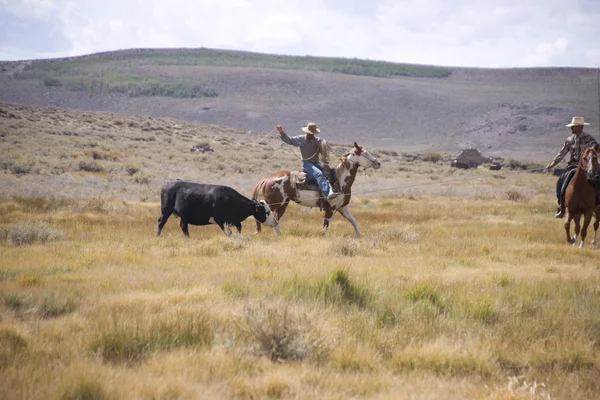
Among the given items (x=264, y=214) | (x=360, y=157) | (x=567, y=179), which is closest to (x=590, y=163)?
(x=567, y=179)

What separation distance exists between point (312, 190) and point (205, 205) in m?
2.84

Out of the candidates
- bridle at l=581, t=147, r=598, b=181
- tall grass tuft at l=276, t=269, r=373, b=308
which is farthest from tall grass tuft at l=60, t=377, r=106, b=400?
bridle at l=581, t=147, r=598, b=181

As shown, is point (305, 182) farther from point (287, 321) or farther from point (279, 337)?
point (279, 337)

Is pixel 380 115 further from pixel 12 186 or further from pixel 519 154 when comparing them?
pixel 12 186

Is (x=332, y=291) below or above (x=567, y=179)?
below

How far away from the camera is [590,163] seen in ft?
39.9

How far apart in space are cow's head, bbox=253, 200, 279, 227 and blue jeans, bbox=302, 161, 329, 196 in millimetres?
1454

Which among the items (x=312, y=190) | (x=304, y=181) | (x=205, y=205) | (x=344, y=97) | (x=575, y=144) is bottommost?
(x=205, y=205)

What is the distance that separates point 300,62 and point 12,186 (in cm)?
12524

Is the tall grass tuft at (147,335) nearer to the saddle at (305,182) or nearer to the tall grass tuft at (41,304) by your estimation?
the tall grass tuft at (41,304)

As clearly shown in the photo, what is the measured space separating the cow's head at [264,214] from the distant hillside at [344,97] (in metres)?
59.0

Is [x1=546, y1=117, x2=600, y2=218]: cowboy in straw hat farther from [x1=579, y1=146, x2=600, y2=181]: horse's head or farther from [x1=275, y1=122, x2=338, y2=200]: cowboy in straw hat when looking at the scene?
[x1=275, y1=122, x2=338, y2=200]: cowboy in straw hat

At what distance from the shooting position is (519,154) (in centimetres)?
6988

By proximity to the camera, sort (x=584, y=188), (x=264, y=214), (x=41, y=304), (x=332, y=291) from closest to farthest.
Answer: (x=41, y=304) < (x=332, y=291) < (x=584, y=188) < (x=264, y=214)
